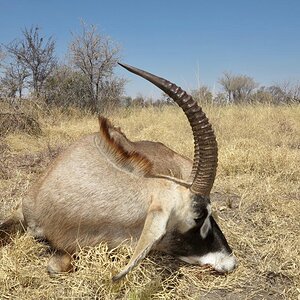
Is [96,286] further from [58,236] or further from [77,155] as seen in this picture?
[77,155]

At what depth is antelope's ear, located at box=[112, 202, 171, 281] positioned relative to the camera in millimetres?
2221

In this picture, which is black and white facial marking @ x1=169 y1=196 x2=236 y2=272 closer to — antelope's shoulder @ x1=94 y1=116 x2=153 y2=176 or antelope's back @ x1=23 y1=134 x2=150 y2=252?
antelope's back @ x1=23 y1=134 x2=150 y2=252

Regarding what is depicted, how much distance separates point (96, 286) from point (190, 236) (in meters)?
0.69

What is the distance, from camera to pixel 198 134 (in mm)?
2580

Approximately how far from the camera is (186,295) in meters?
2.67

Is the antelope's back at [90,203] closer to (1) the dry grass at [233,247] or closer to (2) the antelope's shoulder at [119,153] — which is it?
(2) the antelope's shoulder at [119,153]

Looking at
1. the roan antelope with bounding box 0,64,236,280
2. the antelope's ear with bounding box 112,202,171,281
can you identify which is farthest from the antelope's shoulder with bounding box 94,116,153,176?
the antelope's ear with bounding box 112,202,171,281

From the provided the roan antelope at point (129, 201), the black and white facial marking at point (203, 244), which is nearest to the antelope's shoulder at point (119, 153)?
the roan antelope at point (129, 201)

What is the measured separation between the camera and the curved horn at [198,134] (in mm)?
2500

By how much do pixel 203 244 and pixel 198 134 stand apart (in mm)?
768

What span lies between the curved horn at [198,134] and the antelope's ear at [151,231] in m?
0.28

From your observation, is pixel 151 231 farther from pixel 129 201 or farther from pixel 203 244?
pixel 203 244

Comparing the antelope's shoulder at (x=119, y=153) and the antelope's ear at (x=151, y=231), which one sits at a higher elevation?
the antelope's shoulder at (x=119, y=153)

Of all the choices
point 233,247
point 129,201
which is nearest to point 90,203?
point 129,201
